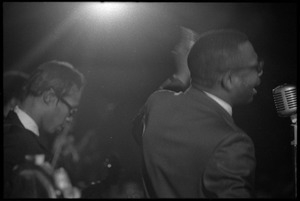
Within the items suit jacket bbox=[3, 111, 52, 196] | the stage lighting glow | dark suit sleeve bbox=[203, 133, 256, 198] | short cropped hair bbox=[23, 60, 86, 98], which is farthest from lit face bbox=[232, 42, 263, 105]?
suit jacket bbox=[3, 111, 52, 196]

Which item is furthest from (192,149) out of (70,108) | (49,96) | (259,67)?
(49,96)

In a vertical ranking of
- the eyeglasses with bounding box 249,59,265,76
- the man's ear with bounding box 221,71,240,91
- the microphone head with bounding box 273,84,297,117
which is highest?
the eyeglasses with bounding box 249,59,265,76

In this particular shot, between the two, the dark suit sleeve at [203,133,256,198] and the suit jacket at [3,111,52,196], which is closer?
the dark suit sleeve at [203,133,256,198]

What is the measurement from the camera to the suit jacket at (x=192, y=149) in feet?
9.25

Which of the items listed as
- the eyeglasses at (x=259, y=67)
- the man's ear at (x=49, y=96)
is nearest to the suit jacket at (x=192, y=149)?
the eyeglasses at (x=259, y=67)

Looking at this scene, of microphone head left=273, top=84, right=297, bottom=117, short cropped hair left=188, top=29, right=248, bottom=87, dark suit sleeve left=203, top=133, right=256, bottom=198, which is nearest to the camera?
dark suit sleeve left=203, top=133, right=256, bottom=198

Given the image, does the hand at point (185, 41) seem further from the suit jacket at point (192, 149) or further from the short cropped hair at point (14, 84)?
the short cropped hair at point (14, 84)

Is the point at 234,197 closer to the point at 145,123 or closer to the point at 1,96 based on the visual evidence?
the point at 145,123

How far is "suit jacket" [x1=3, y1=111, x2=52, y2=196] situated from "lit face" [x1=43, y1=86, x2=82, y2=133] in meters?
0.17

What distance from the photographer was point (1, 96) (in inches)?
123

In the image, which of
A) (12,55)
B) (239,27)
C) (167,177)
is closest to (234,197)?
(167,177)

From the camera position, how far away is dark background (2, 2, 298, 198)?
10.1 feet

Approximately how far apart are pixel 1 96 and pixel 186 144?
61.0 inches

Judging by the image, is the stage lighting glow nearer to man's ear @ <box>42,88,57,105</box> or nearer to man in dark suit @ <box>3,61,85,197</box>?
man in dark suit @ <box>3,61,85,197</box>
